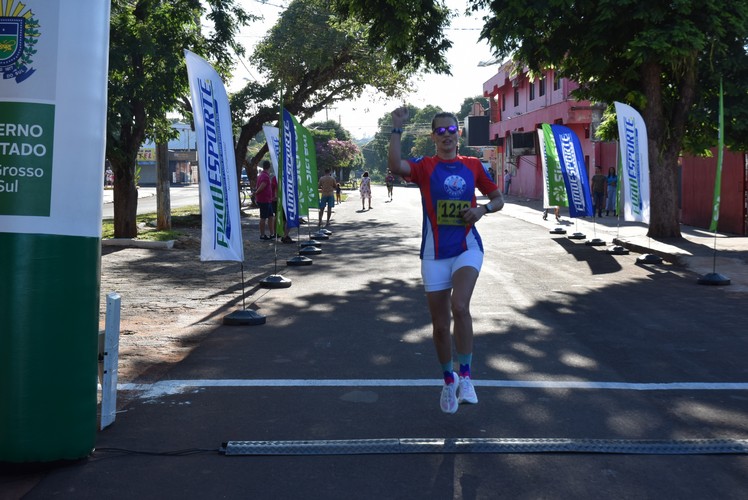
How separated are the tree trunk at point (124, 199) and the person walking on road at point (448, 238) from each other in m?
14.3

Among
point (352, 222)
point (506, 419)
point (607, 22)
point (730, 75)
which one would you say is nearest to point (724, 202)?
point (730, 75)

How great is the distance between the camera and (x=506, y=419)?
5.29m

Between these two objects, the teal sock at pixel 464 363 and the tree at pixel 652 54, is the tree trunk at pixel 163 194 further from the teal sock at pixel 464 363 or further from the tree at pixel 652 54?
the teal sock at pixel 464 363

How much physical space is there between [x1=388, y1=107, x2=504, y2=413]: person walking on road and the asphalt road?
15.5 inches

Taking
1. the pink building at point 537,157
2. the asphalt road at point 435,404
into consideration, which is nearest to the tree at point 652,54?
the pink building at point 537,157

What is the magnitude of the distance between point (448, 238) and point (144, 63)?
1500 cm

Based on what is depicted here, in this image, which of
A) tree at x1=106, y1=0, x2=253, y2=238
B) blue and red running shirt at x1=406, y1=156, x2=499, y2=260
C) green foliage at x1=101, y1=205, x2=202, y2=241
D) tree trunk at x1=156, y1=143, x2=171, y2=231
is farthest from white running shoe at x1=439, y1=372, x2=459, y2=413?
tree trunk at x1=156, y1=143, x2=171, y2=231

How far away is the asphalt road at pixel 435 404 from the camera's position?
417 centimetres

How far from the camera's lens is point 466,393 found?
18.0ft

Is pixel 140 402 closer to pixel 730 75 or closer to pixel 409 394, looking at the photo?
pixel 409 394

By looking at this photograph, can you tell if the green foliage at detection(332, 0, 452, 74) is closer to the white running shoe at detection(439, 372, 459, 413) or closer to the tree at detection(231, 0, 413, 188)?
the tree at detection(231, 0, 413, 188)

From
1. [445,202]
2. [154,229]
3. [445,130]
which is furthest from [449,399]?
[154,229]

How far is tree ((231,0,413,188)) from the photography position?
29953 mm

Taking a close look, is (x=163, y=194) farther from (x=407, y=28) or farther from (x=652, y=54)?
(x=652, y=54)
